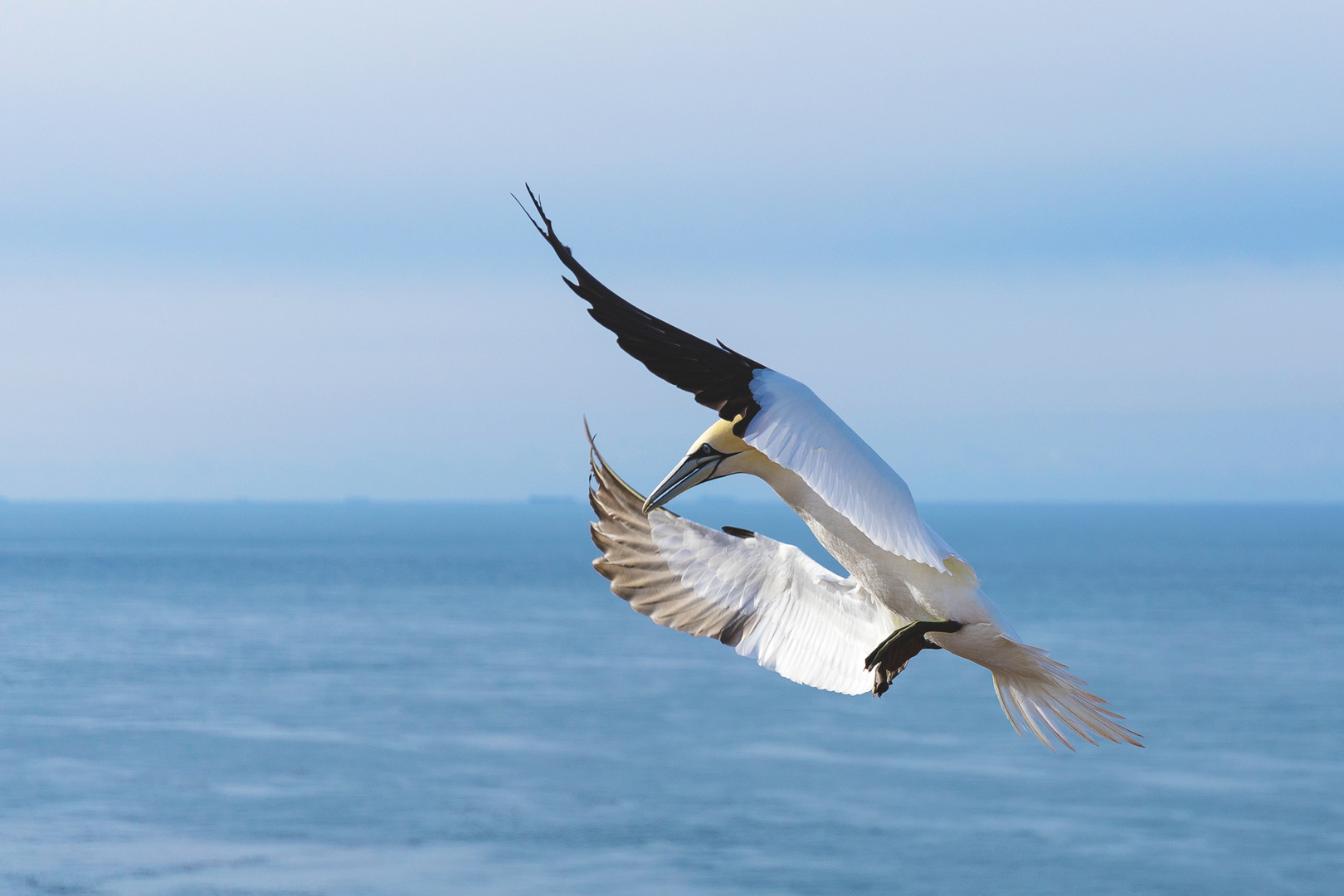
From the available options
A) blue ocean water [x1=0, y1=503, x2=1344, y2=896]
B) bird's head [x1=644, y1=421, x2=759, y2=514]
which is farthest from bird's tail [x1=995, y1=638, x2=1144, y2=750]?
blue ocean water [x1=0, y1=503, x2=1344, y2=896]

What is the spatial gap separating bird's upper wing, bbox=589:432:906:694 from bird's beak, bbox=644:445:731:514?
1.44 meters

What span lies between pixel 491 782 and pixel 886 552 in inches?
1928

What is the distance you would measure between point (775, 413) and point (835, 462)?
0.26m

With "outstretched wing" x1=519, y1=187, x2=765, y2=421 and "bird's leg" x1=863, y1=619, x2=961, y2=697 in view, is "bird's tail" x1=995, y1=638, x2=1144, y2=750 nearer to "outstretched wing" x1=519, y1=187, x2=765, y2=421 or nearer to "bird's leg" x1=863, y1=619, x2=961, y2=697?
"bird's leg" x1=863, y1=619, x2=961, y2=697

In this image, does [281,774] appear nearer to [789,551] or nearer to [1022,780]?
[1022,780]

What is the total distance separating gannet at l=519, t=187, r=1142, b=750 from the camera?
4484 millimetres

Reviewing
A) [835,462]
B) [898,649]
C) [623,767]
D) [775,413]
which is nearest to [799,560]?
[898,649]

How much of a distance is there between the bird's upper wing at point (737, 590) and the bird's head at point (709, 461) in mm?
1414

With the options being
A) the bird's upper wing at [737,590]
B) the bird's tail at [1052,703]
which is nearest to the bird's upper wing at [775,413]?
the bird's tail at [1052,703]

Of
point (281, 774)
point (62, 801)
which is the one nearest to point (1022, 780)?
point (281, 774)

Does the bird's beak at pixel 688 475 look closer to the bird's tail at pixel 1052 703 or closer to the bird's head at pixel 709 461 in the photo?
the bird's head at pixel 709 461

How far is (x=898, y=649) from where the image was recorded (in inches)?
201

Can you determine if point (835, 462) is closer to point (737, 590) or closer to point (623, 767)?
point (737, 590)

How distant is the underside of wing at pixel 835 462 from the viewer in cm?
443
